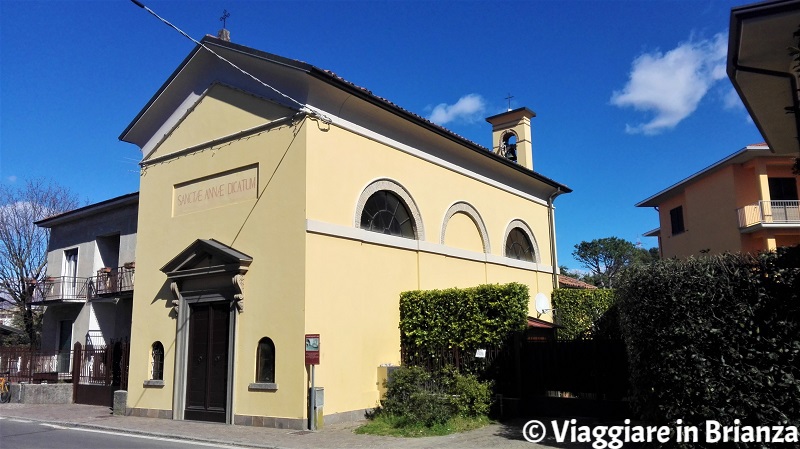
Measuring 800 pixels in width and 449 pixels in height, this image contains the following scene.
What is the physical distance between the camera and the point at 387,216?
15.1 metres

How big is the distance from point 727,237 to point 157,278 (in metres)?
25.2

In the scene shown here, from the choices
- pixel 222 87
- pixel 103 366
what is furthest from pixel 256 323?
pixel 103 366

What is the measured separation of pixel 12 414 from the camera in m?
15.6

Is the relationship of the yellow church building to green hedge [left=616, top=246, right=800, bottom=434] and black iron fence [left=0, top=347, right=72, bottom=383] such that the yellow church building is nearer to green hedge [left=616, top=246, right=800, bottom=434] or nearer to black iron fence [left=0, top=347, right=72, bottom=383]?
green hedge [left=616, top=246, right=800, bottom=434]

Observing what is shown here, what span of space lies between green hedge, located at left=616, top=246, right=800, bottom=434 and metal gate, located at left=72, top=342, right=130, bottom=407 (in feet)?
47.9

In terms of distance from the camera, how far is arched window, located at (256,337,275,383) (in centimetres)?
1244

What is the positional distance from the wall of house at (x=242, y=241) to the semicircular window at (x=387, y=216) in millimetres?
2343

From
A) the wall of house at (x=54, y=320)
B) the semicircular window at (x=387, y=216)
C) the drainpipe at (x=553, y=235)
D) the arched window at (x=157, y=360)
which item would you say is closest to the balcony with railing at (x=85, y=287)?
the wall of house at (x=54, y=320)

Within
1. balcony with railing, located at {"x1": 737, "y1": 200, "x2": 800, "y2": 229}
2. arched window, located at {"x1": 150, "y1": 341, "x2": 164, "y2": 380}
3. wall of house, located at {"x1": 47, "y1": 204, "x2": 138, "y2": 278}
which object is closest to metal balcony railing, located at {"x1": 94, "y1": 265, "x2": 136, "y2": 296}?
wall of house, located at {"x1": 47, "y1": 204, "x2": 138, "y2": 278}

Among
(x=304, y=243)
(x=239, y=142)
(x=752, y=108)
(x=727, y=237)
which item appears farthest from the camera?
(x=727, y=237)

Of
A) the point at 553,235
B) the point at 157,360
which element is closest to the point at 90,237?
the point at 157,360

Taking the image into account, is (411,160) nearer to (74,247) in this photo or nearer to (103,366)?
(103,366)

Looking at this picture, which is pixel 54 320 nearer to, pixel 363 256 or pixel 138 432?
pixel 138 432

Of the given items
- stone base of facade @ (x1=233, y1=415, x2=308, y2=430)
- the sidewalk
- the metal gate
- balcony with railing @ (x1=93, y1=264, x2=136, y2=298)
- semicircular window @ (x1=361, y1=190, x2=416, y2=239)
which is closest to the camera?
the sidewalk
